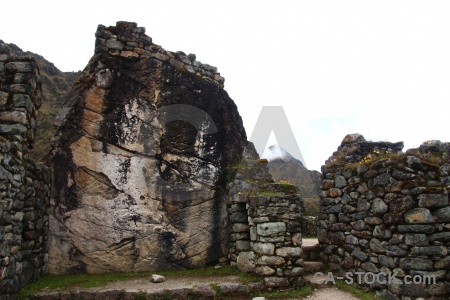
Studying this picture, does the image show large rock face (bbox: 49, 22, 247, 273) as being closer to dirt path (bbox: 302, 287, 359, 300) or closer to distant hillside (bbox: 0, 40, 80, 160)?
dirt path (bbox: 302, 287, 359, 300)

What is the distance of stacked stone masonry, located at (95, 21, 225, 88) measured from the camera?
10547 millimetres

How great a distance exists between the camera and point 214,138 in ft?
36.4

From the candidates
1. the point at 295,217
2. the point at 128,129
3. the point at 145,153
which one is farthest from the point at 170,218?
the point at 295,217

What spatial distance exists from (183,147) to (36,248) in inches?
190

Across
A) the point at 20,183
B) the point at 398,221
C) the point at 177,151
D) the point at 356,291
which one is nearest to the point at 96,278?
the point at 20,183

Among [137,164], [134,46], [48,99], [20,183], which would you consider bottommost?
[20,183]

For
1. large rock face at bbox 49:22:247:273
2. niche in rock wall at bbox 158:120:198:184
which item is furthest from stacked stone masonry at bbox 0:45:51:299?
niche in rock wall at bbox 158:120:198:184

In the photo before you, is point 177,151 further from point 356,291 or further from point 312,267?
point 356,291

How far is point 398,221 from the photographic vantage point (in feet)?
23.1

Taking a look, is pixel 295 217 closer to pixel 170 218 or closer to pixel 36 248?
pixel 170 218

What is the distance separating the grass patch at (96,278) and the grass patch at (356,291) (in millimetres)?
2265

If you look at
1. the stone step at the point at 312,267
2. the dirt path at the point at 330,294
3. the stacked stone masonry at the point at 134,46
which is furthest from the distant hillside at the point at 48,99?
the dirt path at the point at 330,294

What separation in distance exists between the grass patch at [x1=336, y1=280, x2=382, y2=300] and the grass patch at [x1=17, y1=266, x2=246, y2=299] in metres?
2.26

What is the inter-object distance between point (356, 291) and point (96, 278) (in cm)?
664
